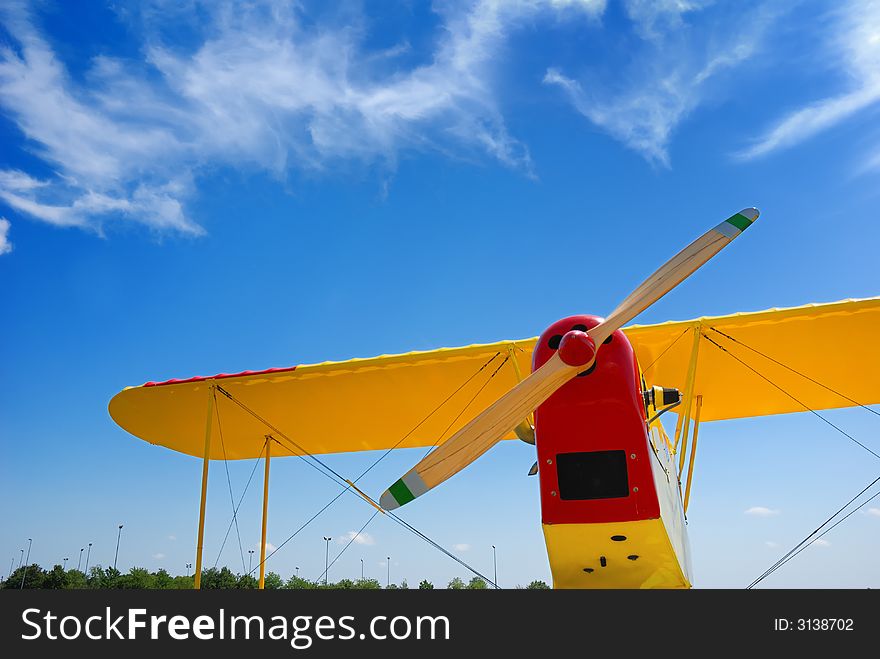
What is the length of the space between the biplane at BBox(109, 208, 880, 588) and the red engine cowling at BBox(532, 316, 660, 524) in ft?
0.04

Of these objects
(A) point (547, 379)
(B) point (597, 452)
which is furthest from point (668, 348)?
(A) point (547, 379)

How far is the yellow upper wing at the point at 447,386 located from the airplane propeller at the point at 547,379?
2090mm

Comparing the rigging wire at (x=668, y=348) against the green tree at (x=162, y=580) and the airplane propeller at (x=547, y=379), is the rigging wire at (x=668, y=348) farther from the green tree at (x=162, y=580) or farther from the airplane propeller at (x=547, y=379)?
the green tree at (x=162, y=580)

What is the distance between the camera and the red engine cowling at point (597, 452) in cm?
585

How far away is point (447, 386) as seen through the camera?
1034 centimetres

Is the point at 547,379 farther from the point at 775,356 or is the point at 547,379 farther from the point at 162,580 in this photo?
the point at 162,580

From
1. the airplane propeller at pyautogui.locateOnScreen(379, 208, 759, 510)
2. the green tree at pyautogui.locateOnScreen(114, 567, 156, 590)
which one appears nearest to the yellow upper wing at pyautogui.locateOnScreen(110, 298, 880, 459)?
the airplane propeller at pyautogui.locateOnScreen(379, 208, 759, 510)

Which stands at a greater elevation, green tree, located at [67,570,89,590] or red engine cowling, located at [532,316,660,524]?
green tree, located at [67,570,89,590]

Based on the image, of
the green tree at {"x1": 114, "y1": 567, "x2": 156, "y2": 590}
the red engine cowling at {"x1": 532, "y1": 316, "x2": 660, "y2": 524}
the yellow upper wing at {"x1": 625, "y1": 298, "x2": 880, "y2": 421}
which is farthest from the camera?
the green tree at {"x1": 114, "y1": 567, "x2": 156, "y2": 590}

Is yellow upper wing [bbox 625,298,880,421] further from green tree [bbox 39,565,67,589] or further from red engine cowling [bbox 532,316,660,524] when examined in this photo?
green tree [bbox 39,565,67,589]

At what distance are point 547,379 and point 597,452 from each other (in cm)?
76

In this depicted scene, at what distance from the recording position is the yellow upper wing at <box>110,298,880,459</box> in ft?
29.0
